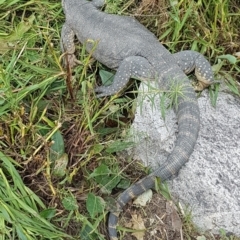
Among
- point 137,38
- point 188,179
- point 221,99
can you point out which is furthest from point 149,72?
point 188,179

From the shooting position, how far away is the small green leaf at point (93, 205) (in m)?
4.05

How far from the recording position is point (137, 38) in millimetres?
4875

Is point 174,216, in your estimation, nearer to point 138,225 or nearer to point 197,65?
point 138,225

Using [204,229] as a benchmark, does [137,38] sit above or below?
above

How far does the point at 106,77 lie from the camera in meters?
4.89

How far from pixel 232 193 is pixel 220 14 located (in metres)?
1.70

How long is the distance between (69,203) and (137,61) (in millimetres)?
1455

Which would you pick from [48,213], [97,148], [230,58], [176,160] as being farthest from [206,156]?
[48,213]

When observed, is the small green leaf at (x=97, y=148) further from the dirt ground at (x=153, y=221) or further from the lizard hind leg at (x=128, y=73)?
the lizard hind leg at (x=128, y=73)

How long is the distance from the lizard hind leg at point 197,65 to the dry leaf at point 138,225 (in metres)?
1.27

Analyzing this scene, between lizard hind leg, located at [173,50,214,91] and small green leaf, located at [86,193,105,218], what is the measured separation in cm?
139

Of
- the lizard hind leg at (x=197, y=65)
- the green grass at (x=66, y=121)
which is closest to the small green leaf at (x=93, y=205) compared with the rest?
the green grass at (x=66, y=121)

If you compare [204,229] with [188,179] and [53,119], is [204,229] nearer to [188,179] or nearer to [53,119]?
[188,179]

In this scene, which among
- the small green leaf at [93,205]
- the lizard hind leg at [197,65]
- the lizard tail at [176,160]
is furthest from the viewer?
the lizard hind leg at [197,65]
